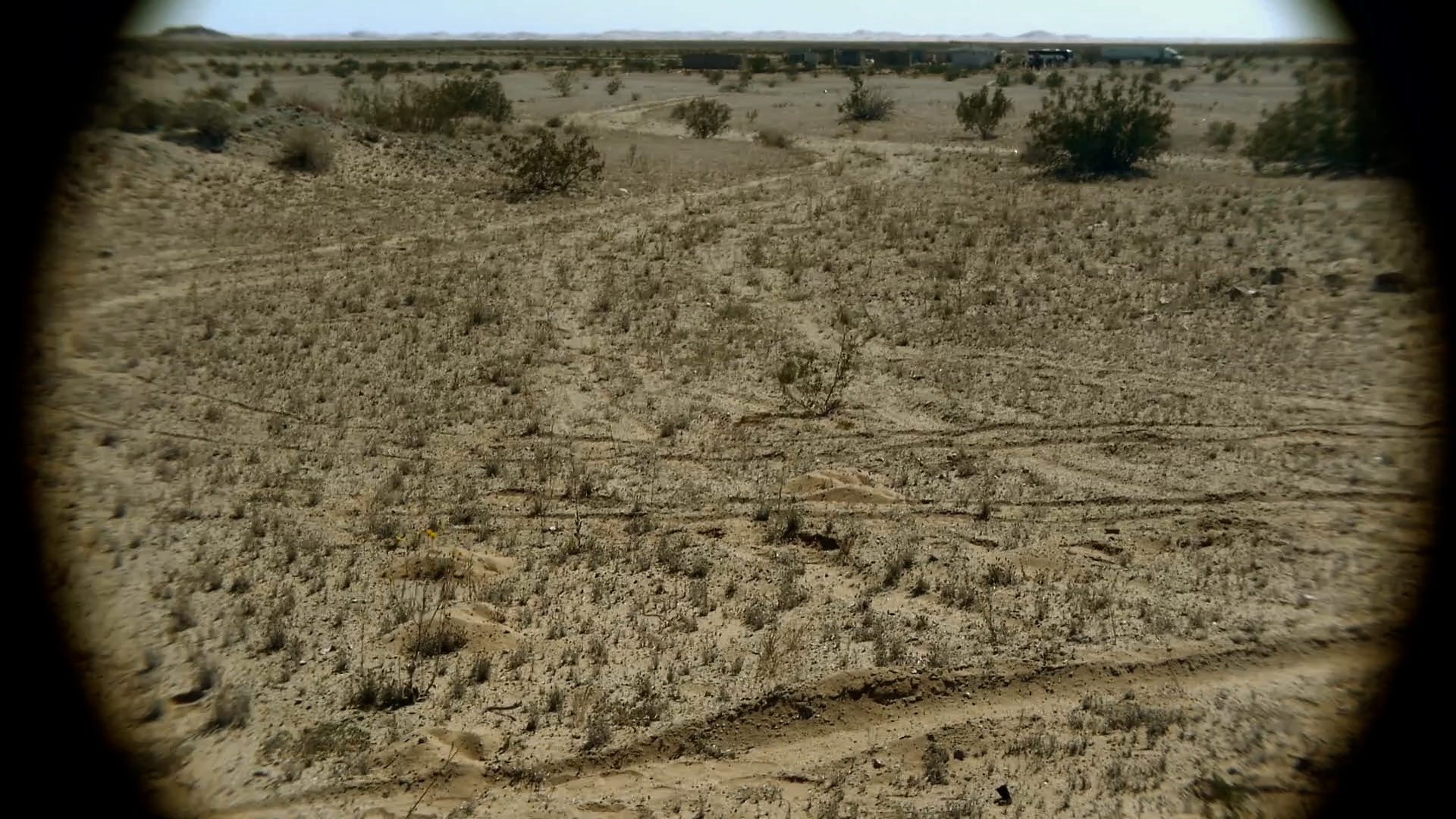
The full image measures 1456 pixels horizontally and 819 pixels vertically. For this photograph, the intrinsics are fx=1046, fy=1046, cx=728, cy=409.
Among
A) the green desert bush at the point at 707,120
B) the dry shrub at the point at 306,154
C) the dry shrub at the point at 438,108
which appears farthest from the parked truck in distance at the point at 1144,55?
the dry shrub at the point at 306,154

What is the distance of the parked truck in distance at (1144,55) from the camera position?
73.2 m

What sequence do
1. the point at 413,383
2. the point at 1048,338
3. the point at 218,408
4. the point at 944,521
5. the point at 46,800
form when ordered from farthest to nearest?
the point at 1048,338 < the point at 413,383 < the point at 218,408 < the point at 944,521 < the point at 46,800

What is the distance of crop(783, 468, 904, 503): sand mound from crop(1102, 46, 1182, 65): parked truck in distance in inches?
2721

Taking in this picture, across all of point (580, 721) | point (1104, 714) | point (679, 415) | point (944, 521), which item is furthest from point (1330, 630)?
point (679, 415)

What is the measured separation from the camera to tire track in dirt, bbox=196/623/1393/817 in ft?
16.5

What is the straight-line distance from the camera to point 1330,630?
6.13 meters

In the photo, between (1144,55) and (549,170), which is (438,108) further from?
(1144,55)

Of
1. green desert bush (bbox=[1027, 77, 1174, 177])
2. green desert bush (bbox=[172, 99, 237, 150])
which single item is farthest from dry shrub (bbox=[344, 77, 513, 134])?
green desert bush (bbox=[1027, 77, 1174, 177])

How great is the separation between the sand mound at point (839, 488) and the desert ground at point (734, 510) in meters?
0.05

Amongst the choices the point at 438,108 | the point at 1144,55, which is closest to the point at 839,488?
the point at 438,108

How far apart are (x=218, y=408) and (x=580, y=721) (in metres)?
5.98

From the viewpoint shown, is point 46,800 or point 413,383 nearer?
point 46,800

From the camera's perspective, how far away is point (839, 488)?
824cm

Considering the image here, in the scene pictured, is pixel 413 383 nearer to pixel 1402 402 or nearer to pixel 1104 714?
pixel 1104 714
